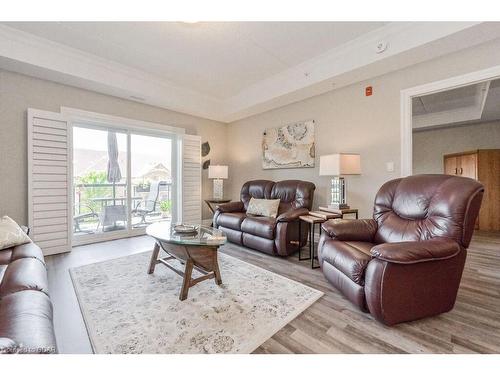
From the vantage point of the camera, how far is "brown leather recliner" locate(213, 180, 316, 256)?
2.92 m

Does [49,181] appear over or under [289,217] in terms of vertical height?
over

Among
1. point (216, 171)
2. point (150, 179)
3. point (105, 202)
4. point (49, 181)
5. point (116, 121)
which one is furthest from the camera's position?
point (216, 171)

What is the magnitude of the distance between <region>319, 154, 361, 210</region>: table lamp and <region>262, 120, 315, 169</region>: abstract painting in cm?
77

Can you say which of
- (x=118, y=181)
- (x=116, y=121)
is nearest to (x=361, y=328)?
(x=118, y=181)

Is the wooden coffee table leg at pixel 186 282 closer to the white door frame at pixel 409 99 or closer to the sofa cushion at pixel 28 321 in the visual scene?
the sofa cushion at pixel 28 321

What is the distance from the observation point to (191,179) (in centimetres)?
470

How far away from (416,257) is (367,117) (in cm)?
230

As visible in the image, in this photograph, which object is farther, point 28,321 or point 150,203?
point 150,203

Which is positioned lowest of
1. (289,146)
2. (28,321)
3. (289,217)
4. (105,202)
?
(28,321)

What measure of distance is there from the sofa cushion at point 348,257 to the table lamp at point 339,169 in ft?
3.22

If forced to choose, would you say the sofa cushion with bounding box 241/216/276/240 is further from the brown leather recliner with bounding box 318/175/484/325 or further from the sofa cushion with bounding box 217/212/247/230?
the brown leather recliner with bounding box 318/175/484/325

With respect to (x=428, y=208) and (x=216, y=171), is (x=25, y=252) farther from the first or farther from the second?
(x=428, y=208)

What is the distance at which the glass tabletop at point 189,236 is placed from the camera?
6.62 ft
